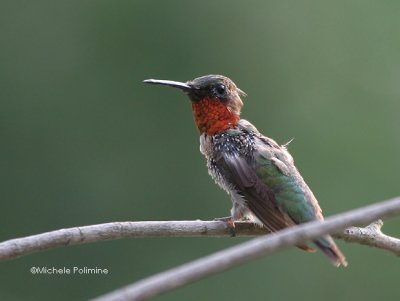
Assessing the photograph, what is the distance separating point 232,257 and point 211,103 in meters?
3.70

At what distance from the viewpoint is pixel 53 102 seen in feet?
35.7

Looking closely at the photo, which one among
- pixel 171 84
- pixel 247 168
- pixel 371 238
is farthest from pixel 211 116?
pixel 371 238

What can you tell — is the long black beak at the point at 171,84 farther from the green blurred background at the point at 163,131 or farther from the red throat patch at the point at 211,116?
the green blurred background at the point at 163,131

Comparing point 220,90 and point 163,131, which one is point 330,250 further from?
point 163,131

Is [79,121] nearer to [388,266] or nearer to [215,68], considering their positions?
[215,68]

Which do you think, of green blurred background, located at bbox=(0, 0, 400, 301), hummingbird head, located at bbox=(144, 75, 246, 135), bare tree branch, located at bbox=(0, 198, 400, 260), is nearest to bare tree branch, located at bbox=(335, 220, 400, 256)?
bare tree branch, located at bbox=(0, 198, 400, 260)

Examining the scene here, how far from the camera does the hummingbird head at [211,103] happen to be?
5.91 metres

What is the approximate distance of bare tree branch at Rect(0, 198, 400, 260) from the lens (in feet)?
11.8

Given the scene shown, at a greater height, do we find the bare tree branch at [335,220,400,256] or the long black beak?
the long black beak

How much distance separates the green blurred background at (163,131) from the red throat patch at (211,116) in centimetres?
388

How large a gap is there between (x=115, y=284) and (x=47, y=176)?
68.7 inches

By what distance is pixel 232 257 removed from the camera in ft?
7.48

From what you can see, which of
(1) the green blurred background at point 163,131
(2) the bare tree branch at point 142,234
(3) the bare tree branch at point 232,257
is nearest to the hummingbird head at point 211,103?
(2) the bare tree branch at point 142,234

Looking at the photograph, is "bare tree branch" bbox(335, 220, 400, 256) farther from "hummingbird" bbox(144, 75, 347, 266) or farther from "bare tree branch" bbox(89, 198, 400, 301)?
"bare tree branch" bbox(89, 198, 400, 301)
